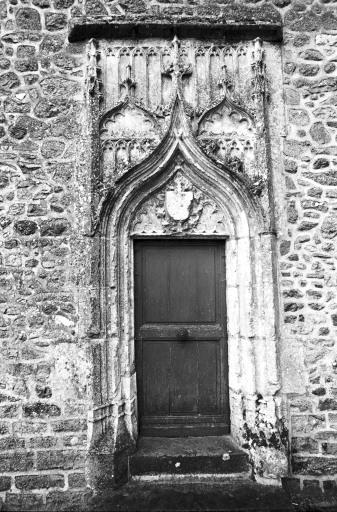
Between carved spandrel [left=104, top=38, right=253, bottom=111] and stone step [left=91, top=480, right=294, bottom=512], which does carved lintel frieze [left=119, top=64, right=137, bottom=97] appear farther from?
stone step [left=91, top=480, right=294, bottom=512]

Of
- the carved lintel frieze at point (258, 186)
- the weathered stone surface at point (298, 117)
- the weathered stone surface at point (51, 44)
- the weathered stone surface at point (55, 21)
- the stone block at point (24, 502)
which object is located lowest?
the stone block at point (24, 502)

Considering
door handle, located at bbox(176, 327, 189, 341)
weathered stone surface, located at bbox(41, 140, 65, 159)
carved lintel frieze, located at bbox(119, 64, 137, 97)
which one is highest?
carved lintel frieze, located at bbox(119, 64, 137, 97)

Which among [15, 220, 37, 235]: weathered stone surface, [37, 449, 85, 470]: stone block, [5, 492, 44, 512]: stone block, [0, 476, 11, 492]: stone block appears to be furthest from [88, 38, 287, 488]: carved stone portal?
[0, 476, 11, 492]: stone block

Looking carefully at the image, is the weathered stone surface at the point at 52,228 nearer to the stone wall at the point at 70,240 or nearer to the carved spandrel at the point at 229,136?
the stone wall at the point at 70,240

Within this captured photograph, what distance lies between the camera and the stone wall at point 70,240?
13.2 ft

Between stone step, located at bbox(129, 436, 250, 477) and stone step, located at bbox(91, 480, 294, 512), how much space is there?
11cm

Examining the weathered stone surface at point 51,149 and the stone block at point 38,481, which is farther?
the weathered stone surface at point 51,149

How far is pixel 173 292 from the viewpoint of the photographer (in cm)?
436

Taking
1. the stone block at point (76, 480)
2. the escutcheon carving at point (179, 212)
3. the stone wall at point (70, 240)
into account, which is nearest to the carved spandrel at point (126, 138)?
the stone wall at point (70, 240)

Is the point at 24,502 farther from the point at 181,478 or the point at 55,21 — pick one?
the point at 55,21

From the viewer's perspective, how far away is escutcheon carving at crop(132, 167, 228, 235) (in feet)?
14.0

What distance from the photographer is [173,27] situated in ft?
14.0

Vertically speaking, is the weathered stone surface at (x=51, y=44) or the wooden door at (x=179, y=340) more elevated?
the weathered stone surface at (x=51, y=44)

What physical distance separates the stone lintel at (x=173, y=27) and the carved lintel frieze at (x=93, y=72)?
0.16 meters
